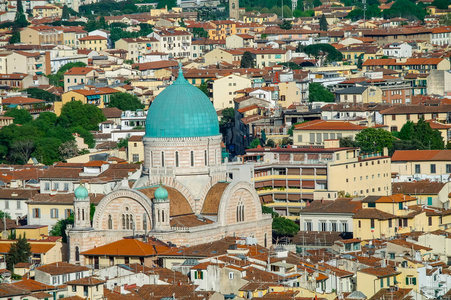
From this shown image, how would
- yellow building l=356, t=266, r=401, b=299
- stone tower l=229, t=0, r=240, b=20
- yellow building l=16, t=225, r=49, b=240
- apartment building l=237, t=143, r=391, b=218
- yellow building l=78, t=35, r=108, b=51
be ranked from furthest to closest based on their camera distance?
stone tower l=229, t=0, r=240, b=20
yellow building l=78, t=35, r=108, b=51
apartment building l=237, t=143, r=391, b=218
yellow building l=16, t=225, r=49, b=240
yellow building l=356, t=266, r=401, b=299

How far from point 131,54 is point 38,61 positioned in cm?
1333

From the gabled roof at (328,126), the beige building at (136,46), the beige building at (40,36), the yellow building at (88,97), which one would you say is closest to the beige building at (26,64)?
the beige building at (136,46)

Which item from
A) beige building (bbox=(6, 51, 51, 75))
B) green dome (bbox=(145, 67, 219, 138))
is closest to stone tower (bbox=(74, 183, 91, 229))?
green dome (bbox=(145, 67, 219, 138))

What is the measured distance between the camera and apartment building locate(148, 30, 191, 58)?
152500 millimetres

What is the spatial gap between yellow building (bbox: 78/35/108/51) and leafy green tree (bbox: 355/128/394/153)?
75.0 m

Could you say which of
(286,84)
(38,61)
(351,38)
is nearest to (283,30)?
(351,38)

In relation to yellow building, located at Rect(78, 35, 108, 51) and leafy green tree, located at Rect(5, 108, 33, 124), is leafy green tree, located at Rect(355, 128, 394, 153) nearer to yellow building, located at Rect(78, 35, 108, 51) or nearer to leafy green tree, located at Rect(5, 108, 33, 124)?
leafy green tree, located at Rect(5, 108, 33, 124)

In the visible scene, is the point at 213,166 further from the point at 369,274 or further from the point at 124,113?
the point at 124,113

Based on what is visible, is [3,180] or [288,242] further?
[3,180]

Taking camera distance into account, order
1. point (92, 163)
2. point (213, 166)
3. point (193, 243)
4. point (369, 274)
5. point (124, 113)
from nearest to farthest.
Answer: point (369, 274) → point (193, 243) → point (213, 166) → point (92, 163) → point (124, 113)

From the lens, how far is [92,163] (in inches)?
3051

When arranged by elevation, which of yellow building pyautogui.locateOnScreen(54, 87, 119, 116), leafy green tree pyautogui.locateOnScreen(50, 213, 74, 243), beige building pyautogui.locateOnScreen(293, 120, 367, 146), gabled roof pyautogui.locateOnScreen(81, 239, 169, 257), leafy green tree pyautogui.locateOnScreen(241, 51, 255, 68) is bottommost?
gabled roof pyautogui.locateOnScreen(81, 239, 169, 257)

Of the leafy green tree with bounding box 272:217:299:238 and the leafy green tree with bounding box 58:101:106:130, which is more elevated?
the leafy green tree with bounding box 58:101:106:130

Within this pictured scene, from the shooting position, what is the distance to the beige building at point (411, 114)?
92562mm
